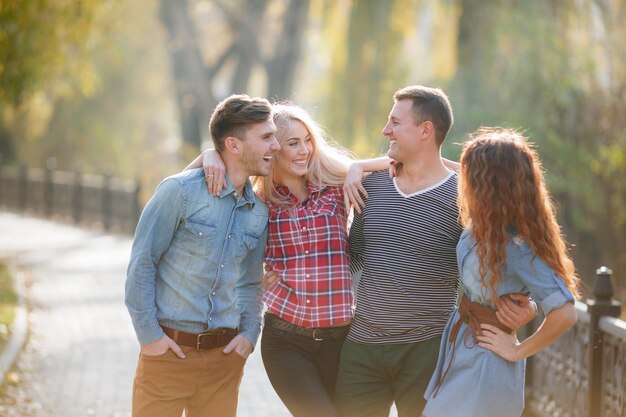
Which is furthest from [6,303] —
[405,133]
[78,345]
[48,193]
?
[48,193]

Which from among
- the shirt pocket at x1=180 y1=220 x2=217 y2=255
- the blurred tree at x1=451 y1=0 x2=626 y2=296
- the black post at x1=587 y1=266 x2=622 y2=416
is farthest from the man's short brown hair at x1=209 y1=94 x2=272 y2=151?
the blurred tree at x1=451 y1=0 x2=626 y2=296

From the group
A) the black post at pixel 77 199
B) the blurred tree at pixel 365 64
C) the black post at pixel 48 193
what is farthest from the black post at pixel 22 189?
the blurred tree at pixel 365 64

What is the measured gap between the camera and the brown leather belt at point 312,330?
188 inches

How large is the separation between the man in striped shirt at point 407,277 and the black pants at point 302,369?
0.09 m

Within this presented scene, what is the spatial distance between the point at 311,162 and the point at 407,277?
764mm

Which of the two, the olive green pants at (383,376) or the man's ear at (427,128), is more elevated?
the man's ear at (427,128)

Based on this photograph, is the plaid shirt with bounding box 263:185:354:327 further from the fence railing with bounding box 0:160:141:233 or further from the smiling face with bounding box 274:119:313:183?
the fence railing with bounding box 0:160:141:233

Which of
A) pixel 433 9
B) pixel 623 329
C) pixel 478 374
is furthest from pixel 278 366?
pixel 433 9

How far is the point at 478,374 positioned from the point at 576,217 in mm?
12069

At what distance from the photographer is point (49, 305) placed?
14.1 metres

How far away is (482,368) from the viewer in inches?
163

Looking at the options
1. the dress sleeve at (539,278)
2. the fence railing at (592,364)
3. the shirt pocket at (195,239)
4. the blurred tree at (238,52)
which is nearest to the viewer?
the dress sleeve at (539,278)

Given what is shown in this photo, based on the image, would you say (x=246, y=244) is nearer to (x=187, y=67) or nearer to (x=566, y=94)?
(x=566, y=94)

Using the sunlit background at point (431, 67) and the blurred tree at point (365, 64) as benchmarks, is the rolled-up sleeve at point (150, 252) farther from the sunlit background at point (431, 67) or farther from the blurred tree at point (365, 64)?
the blurred tree at point (365, 64)
